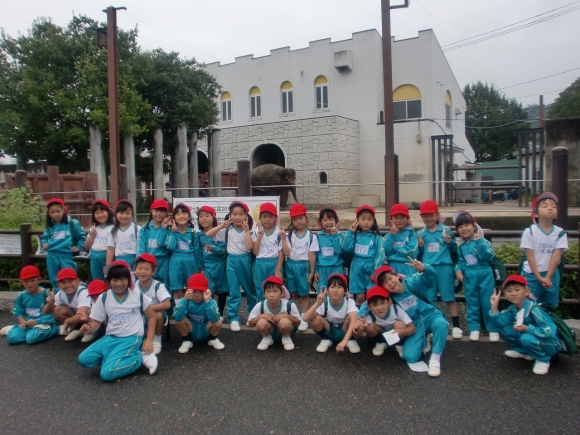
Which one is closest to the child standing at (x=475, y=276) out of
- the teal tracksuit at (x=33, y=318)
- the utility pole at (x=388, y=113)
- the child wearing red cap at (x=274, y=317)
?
the child wearing red cap at (x=274, y=317)

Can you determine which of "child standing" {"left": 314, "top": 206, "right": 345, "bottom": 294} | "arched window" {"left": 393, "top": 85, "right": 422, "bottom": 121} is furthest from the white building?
"child standing" {"left": 314, "top": 206, "right": 345, "bottom": 294}

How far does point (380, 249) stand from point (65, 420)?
304 centimetres

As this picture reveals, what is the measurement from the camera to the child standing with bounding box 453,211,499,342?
14.9ft

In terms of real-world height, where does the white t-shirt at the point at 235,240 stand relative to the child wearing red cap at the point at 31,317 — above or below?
above

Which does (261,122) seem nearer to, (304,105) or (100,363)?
(304,105)

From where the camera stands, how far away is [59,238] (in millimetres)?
5676

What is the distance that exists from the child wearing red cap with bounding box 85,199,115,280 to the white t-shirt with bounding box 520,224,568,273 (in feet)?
14.2

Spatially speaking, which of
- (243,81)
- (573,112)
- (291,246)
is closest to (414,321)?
(291,246)

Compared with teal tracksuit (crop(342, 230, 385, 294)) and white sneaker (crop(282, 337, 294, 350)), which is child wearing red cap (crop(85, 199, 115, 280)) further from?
teal tracksuit (crop(342, 230, 385, 294))

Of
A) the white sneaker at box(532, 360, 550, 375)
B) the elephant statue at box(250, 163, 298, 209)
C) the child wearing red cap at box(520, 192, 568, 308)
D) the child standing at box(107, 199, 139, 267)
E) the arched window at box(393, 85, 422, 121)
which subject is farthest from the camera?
the arched window at box(393, 85, 422, 121)

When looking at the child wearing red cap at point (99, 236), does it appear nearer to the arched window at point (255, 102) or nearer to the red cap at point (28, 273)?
the red cap at point (28, 273)

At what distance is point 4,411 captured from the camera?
341 centimetres

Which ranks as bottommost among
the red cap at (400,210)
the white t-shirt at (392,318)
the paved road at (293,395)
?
the paved road at (293,395)

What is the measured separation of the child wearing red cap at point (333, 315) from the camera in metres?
4.30
